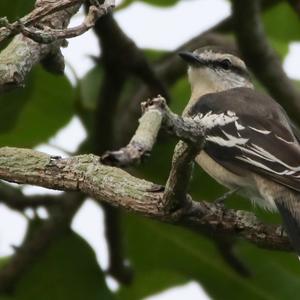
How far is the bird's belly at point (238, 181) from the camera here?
5.81 metres

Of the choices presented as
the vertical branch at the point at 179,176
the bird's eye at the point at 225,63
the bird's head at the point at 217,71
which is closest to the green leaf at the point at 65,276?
the bird's head at the point at 217,71

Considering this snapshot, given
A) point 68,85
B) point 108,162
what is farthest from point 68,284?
point 108,162

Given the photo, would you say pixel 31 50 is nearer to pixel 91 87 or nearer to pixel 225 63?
pixel 91 87

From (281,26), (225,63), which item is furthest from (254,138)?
(225,63)

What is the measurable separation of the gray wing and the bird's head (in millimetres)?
428

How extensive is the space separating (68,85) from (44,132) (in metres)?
0.32

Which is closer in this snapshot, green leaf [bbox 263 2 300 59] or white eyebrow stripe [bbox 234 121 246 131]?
white eyebrow stripe [bbox 234 121 246 131]

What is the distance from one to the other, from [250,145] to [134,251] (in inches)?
41.0

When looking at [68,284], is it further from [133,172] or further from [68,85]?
[68,85]

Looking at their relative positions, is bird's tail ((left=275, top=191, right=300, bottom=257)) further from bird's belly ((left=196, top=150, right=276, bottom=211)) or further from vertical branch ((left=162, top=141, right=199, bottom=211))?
vertical branch ((left=162, top=141, right=199, bottom=211))

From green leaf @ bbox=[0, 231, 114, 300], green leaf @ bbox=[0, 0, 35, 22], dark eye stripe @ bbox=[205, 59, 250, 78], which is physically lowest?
green leaf @ bbox=[0, 231, 114, 300]

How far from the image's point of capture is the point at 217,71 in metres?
7.63

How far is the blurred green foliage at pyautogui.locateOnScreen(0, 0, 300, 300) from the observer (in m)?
5.87

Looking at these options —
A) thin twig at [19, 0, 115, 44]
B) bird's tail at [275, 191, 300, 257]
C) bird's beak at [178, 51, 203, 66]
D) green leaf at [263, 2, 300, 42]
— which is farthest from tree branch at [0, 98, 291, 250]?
green leaf at [263, 2, 300, 42]
